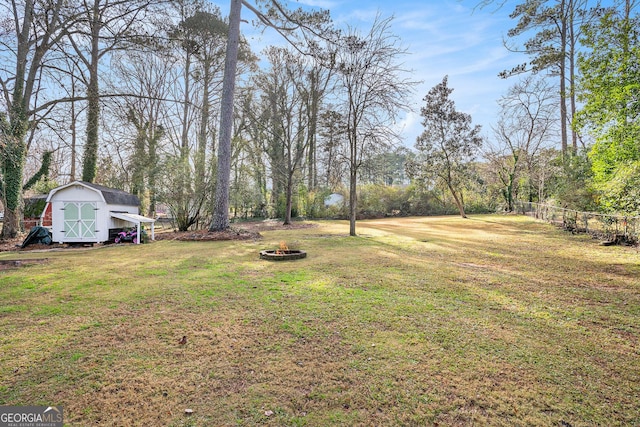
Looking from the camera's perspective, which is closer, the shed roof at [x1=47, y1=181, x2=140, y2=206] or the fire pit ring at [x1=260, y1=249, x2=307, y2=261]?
the fire pit ring at [x1=260, y1=249, x2=307, y2=261]

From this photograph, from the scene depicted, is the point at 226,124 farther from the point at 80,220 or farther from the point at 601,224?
the point at 601,224

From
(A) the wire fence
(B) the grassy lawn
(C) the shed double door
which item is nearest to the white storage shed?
(C) the shed double door

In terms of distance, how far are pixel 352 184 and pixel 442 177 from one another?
15.5 meters

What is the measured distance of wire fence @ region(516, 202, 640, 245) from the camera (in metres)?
8.20

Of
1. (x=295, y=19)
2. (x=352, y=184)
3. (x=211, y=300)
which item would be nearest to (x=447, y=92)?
(x=295, y=19)

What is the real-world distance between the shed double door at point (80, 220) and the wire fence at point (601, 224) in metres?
16.8

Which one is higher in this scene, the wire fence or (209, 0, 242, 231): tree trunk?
(209, 0, 242, 231): tree trunk

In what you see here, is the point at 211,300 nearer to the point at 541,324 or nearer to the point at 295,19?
the point at 541,324

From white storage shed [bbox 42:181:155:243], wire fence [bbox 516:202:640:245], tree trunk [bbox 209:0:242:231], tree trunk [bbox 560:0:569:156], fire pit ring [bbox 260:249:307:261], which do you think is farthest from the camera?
tree trunk [bbox 560:0:569:156]

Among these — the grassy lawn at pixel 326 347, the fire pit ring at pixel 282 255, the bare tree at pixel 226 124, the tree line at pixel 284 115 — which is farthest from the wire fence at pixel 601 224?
the bare tree at pixel 226 124

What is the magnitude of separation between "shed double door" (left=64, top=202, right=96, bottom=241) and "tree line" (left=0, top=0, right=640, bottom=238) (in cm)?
207
